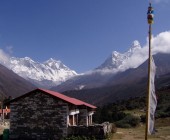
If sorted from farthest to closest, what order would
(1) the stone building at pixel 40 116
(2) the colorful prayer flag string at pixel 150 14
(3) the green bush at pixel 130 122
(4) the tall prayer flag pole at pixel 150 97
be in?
(3) the green bush at pixel 130 122 → (1) the stone building at pixel 40 116 → (2) the colorful prayer flag string at pixel 150 14 → (4) the tall prayer flag pole at pixel 150 97

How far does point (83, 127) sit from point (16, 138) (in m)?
5.83

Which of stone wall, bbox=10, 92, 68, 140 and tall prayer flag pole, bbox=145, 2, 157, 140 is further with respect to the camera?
stone wall, bbox=10, 92, 68, 140

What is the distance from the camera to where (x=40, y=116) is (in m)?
30.0

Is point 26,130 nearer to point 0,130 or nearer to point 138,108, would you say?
point 0,130

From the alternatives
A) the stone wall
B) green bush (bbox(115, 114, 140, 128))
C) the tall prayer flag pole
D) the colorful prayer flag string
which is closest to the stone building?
the stone wall

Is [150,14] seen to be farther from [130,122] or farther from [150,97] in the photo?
[130,122]

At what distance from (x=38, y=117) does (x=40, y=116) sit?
21cm

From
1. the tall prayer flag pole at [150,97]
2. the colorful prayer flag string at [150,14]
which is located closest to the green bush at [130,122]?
the tall prayer flag pole at [150,97]

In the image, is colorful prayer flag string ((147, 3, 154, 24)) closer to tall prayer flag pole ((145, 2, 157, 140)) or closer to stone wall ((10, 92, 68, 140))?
tall prayer flag pole ((145, 2, 157, 140))

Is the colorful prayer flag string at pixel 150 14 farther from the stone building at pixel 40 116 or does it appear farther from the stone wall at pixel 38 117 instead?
the stone wall at pixel 38 117

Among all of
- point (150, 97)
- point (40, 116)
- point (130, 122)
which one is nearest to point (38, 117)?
point (40, 116)

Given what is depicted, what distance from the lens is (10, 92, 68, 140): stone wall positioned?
29.3m

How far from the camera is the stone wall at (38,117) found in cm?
2933

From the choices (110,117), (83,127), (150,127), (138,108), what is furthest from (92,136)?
(138,108)
